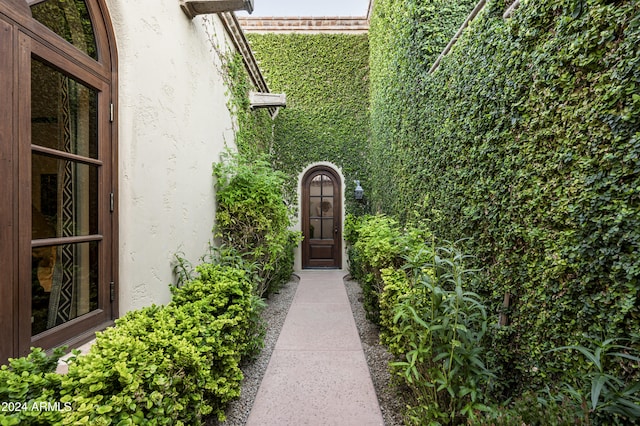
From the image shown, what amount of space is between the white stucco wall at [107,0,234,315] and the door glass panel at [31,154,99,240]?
0.16m

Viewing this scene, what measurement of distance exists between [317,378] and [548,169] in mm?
2252

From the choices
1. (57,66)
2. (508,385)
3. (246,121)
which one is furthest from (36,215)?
(246,121)

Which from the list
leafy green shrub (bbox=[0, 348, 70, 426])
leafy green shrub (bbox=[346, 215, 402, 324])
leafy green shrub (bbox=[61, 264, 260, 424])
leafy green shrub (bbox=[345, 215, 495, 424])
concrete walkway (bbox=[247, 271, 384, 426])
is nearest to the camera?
leafy green shrub (bbox=[0, 348, 70, 426])

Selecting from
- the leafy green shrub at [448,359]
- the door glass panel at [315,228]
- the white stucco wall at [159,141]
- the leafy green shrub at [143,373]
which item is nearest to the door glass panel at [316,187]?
the door glass panel at [315,228]

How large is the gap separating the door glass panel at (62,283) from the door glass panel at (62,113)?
0.53 meters

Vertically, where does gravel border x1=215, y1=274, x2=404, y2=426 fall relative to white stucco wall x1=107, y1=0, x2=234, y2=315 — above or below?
below

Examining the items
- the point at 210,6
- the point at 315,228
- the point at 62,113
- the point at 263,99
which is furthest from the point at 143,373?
the point at 315,228

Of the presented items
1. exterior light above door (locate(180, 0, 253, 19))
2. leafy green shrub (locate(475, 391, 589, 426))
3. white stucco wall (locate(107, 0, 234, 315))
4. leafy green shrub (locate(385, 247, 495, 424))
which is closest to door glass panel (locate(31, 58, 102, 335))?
white stucco wall (locate(107, 0, 234, 315))

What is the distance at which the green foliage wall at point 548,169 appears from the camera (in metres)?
1.06

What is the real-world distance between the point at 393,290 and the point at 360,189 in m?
4.68

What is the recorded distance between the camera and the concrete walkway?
1.99 m

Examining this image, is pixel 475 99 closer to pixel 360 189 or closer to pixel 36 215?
pixel 36 215

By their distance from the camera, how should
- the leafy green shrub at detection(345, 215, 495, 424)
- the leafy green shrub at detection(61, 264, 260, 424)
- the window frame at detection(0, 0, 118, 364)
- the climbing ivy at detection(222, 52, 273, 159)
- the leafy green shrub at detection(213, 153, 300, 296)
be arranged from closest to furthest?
the leafy green shrub at detection(61, 264, 260, 424) < the window frame at detection(0, 0, 118, 364) < the leafy green shrub at detection(345, 215, 495, 424) < the leafy green shrub at detection(213, 153, 300, 296) < the climbing ivy at detection(222, 52, 273, 159)

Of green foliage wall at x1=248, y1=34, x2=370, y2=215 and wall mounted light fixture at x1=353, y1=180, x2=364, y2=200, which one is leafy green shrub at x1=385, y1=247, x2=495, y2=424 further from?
green foliage wall at x1=248, y1=34, x2=370, y2=215
